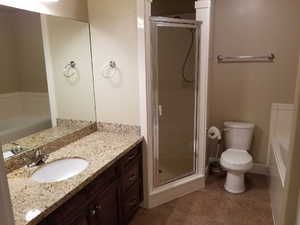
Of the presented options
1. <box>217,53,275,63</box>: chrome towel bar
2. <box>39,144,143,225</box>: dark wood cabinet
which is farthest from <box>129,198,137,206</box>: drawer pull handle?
<box>217,53,275,63</box>: chrome towel bar

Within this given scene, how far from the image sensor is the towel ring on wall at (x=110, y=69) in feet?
7.72

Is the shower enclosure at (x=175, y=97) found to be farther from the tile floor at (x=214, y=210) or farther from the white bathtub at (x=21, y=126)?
the white bathtub at (x=21, y=126)

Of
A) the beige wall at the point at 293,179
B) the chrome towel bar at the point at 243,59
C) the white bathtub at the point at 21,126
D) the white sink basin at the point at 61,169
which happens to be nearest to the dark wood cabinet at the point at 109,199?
the white sink basin at the point at 61,169

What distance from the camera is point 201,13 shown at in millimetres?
2584

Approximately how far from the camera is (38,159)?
180cm

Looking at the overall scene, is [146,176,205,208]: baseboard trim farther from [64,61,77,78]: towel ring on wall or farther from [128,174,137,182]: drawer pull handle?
[64,61,77,78]: towel ring on wall

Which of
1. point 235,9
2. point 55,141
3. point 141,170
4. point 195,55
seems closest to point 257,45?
point 235,9

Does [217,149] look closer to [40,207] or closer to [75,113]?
[75,113]

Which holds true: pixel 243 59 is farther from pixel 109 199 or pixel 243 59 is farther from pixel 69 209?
pixel 69 209

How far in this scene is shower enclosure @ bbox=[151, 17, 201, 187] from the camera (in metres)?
2.51

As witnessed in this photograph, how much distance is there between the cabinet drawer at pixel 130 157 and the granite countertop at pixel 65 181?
72 millimetres

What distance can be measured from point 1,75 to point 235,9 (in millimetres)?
2644

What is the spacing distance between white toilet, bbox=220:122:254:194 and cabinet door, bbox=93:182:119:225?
1.37 meters

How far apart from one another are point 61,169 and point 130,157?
592mm
